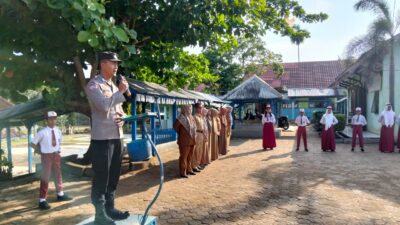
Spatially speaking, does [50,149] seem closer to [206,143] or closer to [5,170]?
[5,170]

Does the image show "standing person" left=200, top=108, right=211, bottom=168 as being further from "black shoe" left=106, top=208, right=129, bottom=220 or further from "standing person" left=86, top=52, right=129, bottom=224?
"standing person" left=86, top=52, right=129, bottom=224

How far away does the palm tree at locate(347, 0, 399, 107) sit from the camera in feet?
49.4

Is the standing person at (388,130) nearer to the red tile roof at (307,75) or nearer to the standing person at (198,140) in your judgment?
the standing person at (198,140)

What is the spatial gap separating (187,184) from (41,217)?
3.29 m

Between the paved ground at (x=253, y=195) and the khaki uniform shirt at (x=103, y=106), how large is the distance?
2385 millimetres

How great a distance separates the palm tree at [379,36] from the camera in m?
15.1

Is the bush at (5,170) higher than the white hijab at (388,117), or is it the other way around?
the white hijab at (388,117)

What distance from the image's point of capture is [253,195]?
7.02 meters

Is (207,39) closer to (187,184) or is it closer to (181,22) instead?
(181,22)

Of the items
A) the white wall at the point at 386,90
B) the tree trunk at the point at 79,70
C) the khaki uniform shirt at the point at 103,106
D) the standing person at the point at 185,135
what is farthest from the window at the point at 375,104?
the khaki uniform shirt at the point at 103,106

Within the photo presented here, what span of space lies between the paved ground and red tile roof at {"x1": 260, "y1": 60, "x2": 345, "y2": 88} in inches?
1041

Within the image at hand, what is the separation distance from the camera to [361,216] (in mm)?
5617

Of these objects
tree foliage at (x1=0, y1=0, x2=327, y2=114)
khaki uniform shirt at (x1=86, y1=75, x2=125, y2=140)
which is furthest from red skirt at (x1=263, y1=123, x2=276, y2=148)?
khaki uniform shirt at (x1=86, y1=75, x2=125, y2=140)

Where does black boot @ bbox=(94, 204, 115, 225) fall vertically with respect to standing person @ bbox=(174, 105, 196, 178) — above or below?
below
